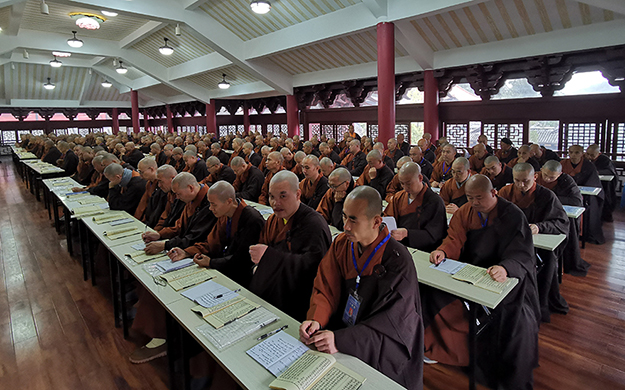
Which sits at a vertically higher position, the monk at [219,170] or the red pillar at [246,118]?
the red pillar at [246,118]

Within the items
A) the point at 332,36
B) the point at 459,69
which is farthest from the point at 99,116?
the point at 459,69

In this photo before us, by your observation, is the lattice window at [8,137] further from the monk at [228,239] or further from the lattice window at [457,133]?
the monk at [228,239]

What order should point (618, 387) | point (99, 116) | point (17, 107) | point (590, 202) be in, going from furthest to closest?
1. point (99, 116)
2. point (17, 107)
3. point (590, 202)
4. point (618, 387)

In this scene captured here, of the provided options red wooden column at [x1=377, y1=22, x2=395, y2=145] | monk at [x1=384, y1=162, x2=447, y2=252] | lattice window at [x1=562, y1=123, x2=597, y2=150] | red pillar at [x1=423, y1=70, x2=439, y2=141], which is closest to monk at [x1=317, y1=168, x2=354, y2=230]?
monk at [x1=384, y1=162, x2=447, y2=252]

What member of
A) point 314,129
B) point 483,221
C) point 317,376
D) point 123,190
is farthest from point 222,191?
point 314,129

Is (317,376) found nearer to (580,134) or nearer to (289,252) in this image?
(289,252)

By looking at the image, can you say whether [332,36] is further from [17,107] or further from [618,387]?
[17,107]

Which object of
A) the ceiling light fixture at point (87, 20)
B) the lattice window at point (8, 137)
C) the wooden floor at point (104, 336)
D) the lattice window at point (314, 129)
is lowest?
the wooden floor at point (104, 336)

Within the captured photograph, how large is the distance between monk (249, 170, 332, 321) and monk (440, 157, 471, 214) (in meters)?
2.33

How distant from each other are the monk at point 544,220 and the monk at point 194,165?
5935mm

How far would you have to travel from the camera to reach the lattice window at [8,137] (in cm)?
2359

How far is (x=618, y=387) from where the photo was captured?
2688 mm

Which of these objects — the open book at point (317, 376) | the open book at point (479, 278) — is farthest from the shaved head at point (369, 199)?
the open book at point (479, 278)

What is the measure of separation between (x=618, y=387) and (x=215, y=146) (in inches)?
380
